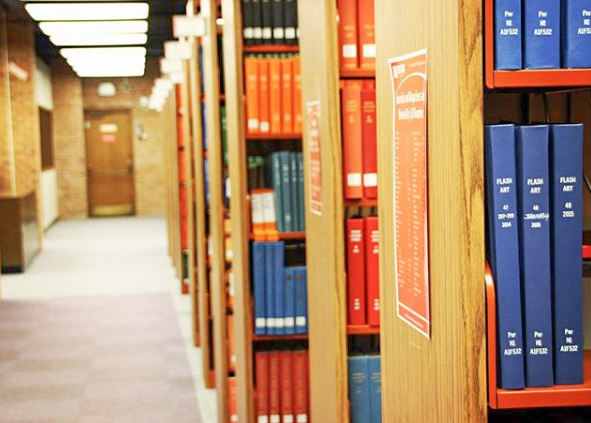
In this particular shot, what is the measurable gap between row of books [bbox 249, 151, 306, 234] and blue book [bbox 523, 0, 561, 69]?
258 centimetres

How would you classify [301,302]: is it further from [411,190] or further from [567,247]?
[567,247]

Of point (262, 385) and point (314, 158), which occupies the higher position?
point (314, 158)

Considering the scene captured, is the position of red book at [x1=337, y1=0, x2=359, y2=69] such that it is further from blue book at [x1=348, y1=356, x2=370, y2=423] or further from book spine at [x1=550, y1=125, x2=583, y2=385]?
book spine at [x1=550, y1=125, x2=583, y2=385]

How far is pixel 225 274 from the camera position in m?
4.55

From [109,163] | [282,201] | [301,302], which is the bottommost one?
[301,302]

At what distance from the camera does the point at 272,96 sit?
4.15 metres

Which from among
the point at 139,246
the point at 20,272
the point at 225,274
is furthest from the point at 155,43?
the point at 225,274

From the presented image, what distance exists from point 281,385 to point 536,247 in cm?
283

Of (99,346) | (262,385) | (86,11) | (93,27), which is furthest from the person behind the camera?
(93,27)

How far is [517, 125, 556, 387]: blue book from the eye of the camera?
4.93ft

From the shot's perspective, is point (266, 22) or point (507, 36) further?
point (266, 22)

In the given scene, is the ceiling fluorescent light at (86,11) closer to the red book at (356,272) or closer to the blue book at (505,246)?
the red book at (356,272)

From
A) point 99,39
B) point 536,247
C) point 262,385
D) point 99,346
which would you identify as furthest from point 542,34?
point 99,39

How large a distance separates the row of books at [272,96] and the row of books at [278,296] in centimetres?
51
